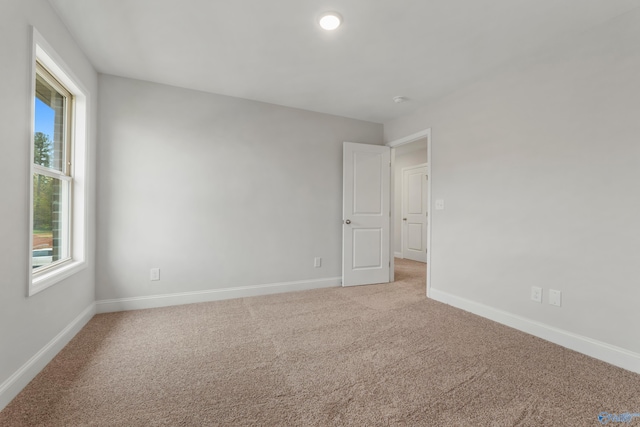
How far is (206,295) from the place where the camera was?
3.23 meters

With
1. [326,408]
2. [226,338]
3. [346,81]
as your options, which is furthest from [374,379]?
[346,81]

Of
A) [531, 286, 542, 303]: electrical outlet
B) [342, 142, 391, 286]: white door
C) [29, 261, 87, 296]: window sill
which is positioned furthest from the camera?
[342, 142, 391, 286]: white door

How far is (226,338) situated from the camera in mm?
2303

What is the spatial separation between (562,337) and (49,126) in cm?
430

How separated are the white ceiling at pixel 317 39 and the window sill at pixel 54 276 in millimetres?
1825

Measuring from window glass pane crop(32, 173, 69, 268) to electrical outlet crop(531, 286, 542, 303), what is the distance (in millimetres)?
3843

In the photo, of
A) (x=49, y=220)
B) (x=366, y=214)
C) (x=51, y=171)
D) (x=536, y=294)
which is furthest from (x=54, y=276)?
(x=536, y=294)

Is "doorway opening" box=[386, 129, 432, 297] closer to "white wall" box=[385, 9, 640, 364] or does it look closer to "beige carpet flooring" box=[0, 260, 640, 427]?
"white wall" box=[385, 9, 640, 364]

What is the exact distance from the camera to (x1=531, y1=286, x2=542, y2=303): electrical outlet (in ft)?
7.80

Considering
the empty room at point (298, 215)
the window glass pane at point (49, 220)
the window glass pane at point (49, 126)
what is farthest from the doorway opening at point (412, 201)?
the window glass pane at point (49, 126)

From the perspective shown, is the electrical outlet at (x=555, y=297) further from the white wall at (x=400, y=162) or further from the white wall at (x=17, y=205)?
the white wall at (x=400, y=162)

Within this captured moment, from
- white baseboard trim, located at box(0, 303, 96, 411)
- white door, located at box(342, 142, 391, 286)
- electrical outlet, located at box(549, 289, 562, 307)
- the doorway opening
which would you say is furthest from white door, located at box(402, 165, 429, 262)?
white baseboard trim, located at box(0, 303, 96, 411)

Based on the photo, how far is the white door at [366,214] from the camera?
3939mm

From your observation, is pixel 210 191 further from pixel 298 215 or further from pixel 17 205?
pixel 17 205
